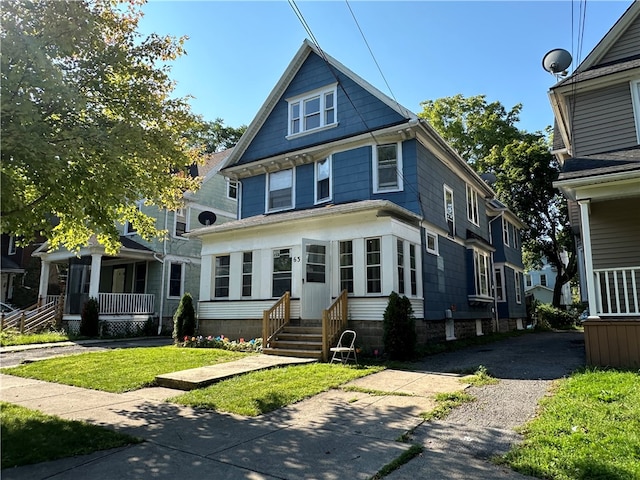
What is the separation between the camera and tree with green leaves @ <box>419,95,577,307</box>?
26844mm

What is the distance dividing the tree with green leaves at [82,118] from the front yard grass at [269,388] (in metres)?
3.24

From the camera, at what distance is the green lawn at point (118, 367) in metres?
7.61

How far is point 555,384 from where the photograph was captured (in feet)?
22.4

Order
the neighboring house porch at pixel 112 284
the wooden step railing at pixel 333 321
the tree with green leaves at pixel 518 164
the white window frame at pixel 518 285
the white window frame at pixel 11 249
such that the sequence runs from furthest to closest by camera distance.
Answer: the tree with green leaves at pixel 518 164 → the white window frame at pixel 11 249 → the white window frame at pixel 518 285 → the neighboring house porch at pixel 112 284 → the wooden step railing at pixel 333 321

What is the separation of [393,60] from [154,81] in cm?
520

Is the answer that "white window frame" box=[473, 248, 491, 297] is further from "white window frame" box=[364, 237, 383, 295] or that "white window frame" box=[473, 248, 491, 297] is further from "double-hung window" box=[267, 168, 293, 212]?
"double-hung window" box=[267, 168, 293, 212]

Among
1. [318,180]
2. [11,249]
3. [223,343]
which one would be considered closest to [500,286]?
[318,180]

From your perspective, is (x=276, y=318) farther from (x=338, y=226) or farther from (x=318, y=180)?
(x=318, y=180)

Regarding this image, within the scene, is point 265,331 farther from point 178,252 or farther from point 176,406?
point 178,252

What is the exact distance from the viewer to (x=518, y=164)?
27.0 m

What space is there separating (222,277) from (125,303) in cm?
724

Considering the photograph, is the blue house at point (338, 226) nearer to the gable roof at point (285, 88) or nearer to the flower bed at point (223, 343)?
the gable roof at point (285, 88)

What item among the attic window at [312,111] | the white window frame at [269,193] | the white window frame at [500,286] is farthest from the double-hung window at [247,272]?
the white window frame at [500,286]

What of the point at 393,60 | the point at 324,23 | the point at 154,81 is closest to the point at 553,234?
the point at 393,60
